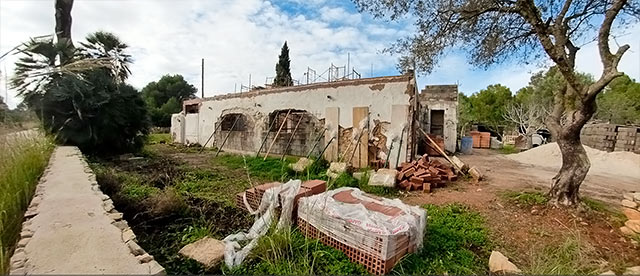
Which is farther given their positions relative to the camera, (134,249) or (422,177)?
(422,177)

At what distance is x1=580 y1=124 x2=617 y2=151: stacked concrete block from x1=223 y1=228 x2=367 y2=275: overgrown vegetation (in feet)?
47.1

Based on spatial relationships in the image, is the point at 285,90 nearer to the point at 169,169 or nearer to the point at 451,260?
the point at 169,169

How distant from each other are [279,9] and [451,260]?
7.29 metres

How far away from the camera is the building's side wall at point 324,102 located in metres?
7.47

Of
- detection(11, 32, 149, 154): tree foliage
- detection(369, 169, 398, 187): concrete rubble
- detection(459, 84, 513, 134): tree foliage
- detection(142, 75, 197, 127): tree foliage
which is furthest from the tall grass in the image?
detection(459, 84, 513, 134): tree foliage

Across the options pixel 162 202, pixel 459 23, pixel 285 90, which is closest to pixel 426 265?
pixel 162 202

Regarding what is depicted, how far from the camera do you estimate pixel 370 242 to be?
8.39ft

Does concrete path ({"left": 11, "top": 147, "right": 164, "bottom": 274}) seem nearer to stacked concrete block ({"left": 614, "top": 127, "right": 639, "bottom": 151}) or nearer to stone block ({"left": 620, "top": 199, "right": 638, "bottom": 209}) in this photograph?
stone block ({"left": 620, "top": 199, "right": 638, "bottom": 209})

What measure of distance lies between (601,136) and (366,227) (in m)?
14.7

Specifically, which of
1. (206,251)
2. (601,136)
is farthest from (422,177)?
(601,136)

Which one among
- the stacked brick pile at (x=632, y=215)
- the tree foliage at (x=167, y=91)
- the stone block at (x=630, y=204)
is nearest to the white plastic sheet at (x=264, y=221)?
the stacked brick pile at (x=632, y=215)

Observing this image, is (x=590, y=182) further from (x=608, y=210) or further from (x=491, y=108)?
(x=491, y=108)

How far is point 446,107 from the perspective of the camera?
1284cm

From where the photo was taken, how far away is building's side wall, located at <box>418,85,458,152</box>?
41.9 feet
